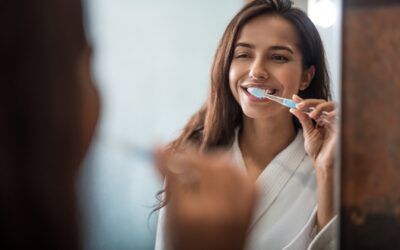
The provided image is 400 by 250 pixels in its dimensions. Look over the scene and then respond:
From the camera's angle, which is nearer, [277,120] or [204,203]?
[204,203]

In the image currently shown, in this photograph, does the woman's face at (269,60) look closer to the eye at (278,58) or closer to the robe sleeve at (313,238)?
the eye at (278,58)

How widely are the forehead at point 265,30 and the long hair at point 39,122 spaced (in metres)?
0.26

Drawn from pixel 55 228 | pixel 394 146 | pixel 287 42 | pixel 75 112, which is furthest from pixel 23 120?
pixel 394 146

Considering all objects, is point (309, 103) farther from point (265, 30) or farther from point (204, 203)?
point (204, 203)

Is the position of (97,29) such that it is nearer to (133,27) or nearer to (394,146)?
(133,27)

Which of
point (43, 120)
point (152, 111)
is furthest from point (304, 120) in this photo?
point (43, 120)

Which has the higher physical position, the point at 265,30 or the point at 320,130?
the point at 265,30

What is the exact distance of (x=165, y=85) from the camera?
0.71 metres

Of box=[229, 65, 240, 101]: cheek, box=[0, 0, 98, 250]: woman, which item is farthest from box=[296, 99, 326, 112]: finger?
box=[0, 0, 98, 250]: woman

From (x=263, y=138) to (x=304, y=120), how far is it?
0.07 m

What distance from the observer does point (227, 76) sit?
2.37 feet

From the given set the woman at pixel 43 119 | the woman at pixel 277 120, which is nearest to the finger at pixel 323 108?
the woman at pixel 277 120

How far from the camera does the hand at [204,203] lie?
2.07ft

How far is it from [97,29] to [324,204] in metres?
0.46
